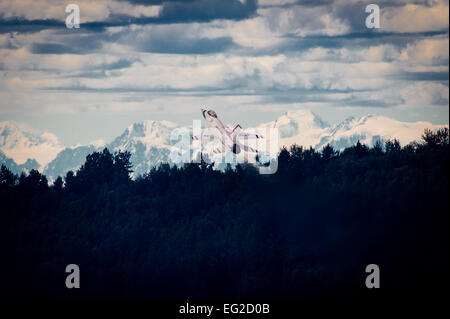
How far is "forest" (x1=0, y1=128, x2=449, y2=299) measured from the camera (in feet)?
413

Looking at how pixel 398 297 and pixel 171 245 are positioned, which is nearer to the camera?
pixel 398 297

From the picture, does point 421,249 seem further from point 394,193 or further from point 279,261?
point 279,261

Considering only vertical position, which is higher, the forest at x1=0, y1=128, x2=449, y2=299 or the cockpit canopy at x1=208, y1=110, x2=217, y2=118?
the cockpit canopy at x1=208, y1=110, x2=217, y2=118

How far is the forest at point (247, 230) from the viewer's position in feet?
413

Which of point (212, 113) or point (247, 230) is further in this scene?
point (212, 113)

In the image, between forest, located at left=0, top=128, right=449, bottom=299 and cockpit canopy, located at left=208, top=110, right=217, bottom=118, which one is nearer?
forest, located at left=0, top=128, right=449, bottom=299

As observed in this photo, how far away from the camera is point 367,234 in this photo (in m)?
125

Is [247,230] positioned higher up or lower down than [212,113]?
lower down

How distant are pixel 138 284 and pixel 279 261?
84.0 ft

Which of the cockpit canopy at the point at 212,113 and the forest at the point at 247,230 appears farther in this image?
the cockpit canopy at the point at 212,113

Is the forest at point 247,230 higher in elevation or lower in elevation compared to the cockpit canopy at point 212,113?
lower

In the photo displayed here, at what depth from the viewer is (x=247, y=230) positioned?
155625 mm
